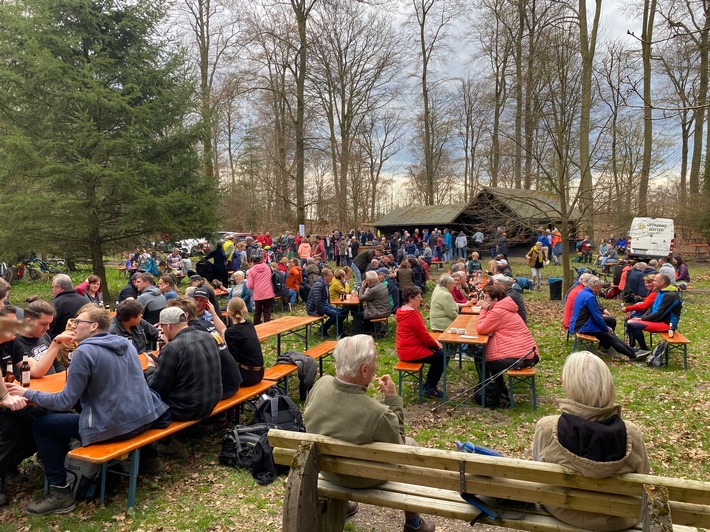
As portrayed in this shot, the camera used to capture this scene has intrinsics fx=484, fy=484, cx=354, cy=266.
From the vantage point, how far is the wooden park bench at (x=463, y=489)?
7.51ft

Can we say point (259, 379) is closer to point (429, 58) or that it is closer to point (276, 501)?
point (276, 501)

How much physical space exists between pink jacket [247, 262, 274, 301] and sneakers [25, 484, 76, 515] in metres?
6.80

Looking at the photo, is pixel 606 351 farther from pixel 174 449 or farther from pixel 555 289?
pixel 174 449

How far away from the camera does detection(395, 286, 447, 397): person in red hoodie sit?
6.31 metres

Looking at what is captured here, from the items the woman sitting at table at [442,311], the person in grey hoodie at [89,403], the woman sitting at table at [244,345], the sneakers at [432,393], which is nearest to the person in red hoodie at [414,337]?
the sneakers at [432,393]

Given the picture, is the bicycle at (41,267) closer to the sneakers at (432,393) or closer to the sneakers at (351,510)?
the sneakers at (432,393)

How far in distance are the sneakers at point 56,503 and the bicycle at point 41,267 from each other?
669 inches

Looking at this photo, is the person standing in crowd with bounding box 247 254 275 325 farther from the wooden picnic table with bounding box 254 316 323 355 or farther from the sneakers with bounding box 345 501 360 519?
the sneakers with bounding box 345 501 360 519

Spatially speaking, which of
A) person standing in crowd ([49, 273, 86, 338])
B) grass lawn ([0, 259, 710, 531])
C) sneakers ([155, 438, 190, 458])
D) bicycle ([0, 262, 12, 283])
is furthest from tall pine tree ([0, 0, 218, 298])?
sneakers ([155, 438, 190, 458])

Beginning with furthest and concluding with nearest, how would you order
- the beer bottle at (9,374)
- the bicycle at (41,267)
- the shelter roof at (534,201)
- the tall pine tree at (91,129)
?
the bicycle at (41,267)
the shelter roof at (534,201)
the tall pine tree at (91,129)
the beer bottle at (9,374)

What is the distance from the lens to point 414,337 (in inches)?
252

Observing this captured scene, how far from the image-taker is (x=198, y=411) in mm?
4477

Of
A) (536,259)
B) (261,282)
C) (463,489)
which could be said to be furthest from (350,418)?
(536,259)

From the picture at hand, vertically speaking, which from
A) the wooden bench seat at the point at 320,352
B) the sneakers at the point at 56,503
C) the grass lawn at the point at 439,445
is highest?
the wooden bench seat at the point at 320,352
